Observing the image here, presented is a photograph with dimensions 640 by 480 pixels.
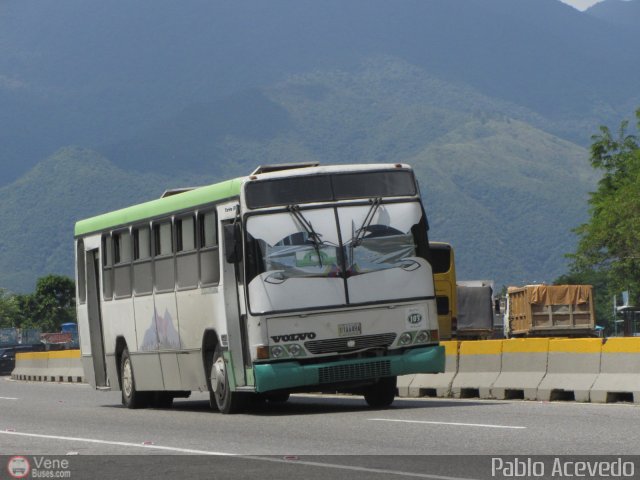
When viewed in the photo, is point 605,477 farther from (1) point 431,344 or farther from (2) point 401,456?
(1) point 431,344

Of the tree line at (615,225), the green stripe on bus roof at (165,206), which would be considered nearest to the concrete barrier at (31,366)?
the green stripe on bus roof at (165,206)

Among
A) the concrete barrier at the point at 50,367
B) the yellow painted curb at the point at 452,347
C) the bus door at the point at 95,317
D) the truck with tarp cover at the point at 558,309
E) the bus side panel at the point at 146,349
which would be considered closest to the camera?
the bus side panel at the point at 146,349

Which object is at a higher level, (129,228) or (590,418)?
(129,228)

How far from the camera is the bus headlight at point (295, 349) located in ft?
62.5

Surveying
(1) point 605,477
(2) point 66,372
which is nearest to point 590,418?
(1) point 605,477

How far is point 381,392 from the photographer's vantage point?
20750 mm

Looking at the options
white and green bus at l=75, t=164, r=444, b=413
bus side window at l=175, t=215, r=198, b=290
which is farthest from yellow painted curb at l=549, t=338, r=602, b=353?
bus side window at l=175, t=215, r=198, b=290

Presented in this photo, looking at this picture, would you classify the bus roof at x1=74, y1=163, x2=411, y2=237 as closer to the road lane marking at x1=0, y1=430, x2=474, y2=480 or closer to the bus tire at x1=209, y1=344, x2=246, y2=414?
the bus tire at x1=209, y1=344, x2=246, y2=414

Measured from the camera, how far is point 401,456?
13.0m

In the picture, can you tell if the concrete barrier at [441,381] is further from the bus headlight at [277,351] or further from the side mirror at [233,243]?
the side mirror at [233,243]

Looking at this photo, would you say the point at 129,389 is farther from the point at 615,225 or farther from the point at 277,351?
the point at 615,225

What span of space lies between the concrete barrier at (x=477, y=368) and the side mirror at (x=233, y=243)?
518 centimetres

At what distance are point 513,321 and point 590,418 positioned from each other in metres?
40.9

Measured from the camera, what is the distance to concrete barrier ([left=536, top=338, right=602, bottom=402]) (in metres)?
20.5
